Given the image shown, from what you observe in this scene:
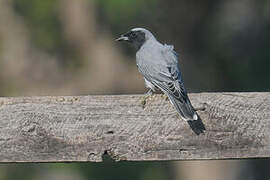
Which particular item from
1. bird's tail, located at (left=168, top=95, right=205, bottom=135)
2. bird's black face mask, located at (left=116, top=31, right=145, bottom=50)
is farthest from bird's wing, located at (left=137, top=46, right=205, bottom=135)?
bird's tail, located at (left=168, top=95, right=205, bottom=135)

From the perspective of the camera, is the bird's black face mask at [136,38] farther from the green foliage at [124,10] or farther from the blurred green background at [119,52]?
the blurred green background at [119,52]

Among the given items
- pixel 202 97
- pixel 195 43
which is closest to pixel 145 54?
pixel 202 97

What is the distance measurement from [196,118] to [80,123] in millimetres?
501

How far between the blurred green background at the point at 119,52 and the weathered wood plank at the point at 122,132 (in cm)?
792

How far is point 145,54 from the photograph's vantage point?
5781mm

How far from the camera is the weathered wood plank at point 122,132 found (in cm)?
350

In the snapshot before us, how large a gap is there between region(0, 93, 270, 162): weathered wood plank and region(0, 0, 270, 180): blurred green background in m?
7.92

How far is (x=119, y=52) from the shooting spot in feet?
41.9

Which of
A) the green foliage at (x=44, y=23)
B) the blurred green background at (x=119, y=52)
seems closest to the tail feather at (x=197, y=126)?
the blurred green background at (x=119, y=52)

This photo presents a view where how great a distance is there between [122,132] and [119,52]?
30.5 ft

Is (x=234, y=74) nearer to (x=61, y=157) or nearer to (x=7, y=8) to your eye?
(x=7, y=8)

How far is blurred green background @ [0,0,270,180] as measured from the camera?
12.0 meters

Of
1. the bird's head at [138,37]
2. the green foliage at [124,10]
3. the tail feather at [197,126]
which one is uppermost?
the green foliage at [124,10]

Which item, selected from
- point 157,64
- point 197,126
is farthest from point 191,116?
point 157,64
